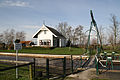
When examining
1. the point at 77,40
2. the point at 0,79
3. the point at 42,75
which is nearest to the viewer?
the point at 0,79

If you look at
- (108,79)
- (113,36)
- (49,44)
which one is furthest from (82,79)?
(113,36)

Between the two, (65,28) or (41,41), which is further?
(65,28)

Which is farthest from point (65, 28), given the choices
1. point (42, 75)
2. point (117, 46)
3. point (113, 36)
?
point (42, 75)

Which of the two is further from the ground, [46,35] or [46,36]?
[46,35]

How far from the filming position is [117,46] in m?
30.8

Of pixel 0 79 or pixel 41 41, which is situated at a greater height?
pixel 41 41

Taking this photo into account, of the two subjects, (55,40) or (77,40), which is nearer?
(55,40)

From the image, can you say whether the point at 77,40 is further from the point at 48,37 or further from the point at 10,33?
the point at 10,33

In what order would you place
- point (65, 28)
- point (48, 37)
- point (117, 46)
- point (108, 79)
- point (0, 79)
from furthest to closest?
point (65, 28) < point (48, 37) < point (117, 46) < point (108, 79) < point (0, 79)

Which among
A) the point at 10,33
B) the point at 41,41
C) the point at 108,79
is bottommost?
the point at 108,79

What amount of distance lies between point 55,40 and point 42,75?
1251 inches

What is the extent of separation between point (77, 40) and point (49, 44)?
2342 centimetres

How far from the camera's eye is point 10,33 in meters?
60.0

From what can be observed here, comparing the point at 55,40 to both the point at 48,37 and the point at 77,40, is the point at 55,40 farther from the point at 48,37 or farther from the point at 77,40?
the point at 77,40
